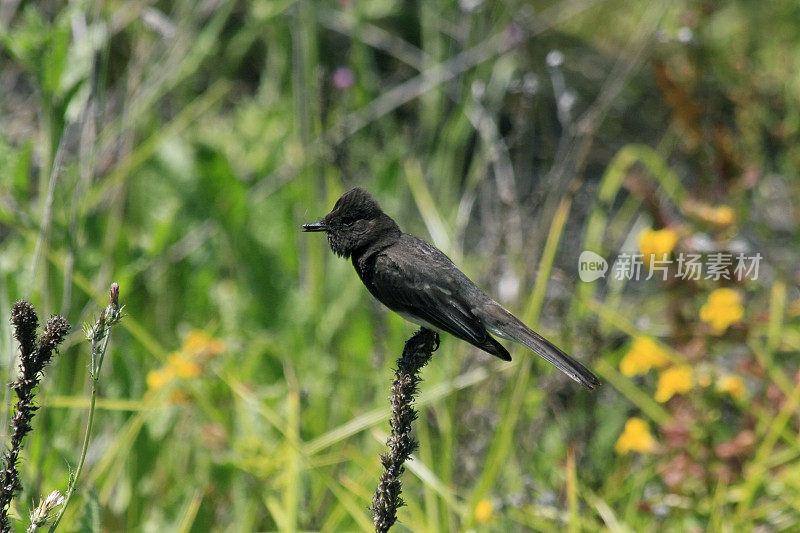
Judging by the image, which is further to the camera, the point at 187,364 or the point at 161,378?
the point at 161,378

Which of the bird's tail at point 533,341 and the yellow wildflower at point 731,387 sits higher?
the yellow wildflower at point 731,387

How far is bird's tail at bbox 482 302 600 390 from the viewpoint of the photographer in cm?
142

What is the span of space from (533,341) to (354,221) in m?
0.40

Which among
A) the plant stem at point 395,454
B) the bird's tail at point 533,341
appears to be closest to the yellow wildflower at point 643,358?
the bird's tail at point 533,341

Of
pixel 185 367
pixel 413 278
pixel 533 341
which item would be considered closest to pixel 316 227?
pixel 413 278

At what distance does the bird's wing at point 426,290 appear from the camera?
1562 millimetres

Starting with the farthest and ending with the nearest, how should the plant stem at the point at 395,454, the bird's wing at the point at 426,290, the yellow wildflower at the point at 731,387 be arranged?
the yellow wildflower at the point at 731,387, the bird's wing at the point at 426,290, the plant stem at the point at 395,454

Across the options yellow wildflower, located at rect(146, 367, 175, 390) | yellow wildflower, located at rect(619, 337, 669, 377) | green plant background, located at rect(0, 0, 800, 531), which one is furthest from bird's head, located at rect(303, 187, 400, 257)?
yellow wildflower, located at rect(619, 337, 669, 377)

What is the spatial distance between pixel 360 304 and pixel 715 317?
128 centimetres

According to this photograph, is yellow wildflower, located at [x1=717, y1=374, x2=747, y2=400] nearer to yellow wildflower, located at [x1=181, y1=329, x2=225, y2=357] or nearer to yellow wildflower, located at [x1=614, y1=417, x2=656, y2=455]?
Result: yellow wildflower, located at [x1=614, y1=417, x2=656, y2=455]

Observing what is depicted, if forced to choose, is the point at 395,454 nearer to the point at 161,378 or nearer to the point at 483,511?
the point at 483,511

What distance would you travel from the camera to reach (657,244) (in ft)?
8.17

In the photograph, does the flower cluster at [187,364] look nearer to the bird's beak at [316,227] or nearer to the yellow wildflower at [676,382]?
the bird's beak at [316,227]

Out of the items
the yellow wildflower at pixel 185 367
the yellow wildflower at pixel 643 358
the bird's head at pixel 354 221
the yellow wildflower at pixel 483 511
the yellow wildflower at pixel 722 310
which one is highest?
the yellow wildflower at pixel 722 310
